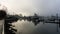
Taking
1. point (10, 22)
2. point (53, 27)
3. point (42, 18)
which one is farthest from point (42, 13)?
point (10, 22)

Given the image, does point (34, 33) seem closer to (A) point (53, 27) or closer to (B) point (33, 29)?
(B) point (33, 29)

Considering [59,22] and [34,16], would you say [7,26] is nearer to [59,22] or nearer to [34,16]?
[34,16]

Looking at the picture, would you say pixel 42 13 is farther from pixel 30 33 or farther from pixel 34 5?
pixel 30 33

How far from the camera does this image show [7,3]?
10.8ft

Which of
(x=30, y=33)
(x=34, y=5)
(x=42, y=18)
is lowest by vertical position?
(x=30, y=33)

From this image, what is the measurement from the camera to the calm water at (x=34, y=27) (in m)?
3.23

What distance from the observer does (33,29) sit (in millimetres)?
3244

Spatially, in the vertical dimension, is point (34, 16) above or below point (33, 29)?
above

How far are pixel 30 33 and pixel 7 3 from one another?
2.12 ft

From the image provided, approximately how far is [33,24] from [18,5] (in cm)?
42

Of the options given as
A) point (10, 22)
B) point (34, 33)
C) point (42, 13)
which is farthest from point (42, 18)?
point (10, 22)

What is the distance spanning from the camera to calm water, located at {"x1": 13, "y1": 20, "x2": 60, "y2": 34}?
323 centimetres

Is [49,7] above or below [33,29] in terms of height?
above

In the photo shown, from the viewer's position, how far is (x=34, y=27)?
128 inches
